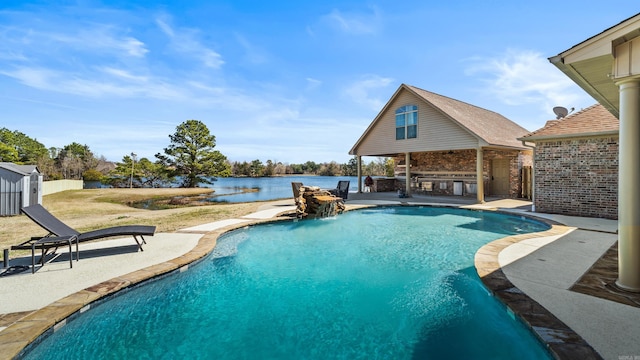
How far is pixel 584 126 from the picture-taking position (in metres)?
9.38

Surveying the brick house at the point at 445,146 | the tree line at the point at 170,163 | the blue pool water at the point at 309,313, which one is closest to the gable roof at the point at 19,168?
the blue pool water at the point at 309,313

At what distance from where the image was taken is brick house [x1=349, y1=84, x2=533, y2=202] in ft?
44.7

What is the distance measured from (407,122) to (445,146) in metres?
2.72

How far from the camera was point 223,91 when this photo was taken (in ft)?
58.1

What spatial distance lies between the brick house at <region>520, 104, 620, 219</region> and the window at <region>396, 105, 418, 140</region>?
5793 millimetres

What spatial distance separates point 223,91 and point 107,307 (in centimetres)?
1614

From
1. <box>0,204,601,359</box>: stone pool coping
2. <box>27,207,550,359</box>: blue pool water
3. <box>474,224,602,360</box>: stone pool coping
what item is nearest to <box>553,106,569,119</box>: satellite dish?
<box>27,207,550,359</box>: blue pool water

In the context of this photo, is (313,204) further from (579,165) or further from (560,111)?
(560,111)

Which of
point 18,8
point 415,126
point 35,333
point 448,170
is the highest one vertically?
point 18,8

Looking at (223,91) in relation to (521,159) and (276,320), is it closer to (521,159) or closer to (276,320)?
(276,320)

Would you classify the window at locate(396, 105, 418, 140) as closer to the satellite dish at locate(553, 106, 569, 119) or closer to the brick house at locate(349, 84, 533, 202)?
the brick house at locate(349, 84, 533, 202)

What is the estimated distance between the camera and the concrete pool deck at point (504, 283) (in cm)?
271

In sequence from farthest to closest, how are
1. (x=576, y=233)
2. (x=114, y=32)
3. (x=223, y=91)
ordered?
(x=223, y=91) → (x=114, y=32) → (x=576, y=233)

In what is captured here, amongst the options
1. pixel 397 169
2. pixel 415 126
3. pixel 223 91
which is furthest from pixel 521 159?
pixel 223 91
